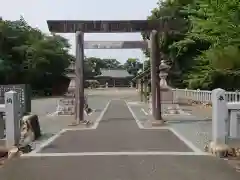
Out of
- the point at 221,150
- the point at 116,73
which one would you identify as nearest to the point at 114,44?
the point at 221,150

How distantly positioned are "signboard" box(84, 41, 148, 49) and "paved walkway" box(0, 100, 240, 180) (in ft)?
29.2

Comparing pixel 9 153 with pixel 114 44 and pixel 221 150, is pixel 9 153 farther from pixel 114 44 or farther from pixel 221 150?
pixel 114 44

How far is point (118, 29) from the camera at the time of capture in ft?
61.4

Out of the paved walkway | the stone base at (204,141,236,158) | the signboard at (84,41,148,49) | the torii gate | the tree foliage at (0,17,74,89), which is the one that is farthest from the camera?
the tree foliage at (0,17,74,89)

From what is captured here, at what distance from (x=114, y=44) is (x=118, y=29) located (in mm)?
2800

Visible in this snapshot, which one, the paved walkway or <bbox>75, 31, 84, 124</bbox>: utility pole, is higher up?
<bbox>75, 31, 84, 124</bbox>: utility pole

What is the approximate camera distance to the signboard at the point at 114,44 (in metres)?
21.2

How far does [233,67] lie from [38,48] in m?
44.7

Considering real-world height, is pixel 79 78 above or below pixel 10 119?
above

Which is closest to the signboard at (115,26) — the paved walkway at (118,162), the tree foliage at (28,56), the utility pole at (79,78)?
the utility pole at (79,78)

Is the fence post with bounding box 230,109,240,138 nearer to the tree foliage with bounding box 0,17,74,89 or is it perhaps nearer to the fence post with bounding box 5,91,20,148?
the fence post with bounding box 5,91,20,148

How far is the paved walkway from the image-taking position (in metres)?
7.98

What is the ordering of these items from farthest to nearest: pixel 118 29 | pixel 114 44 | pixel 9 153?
pixel 114 44
pixel 118 29
pixel 9 153

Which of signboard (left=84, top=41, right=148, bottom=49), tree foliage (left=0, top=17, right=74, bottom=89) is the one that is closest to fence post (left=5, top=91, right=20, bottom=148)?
signboard (left=84, top=41, right=148, bottom=49)
